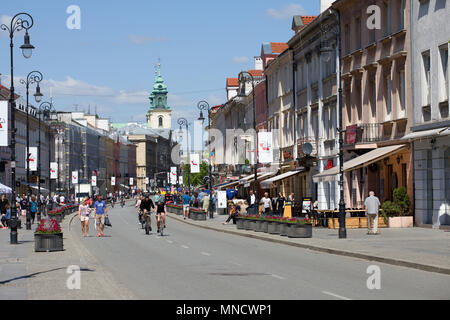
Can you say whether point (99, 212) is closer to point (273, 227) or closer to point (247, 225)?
point (247, 225)

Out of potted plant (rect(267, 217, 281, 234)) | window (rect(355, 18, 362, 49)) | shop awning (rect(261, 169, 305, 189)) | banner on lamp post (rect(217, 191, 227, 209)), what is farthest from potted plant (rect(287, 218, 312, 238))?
banner on lamp post (rect(217, 191, 227, 209))

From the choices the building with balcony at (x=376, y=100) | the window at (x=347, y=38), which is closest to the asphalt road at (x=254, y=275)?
the building with balcony at (x=376, y=100)

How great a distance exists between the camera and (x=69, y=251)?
88.6ft

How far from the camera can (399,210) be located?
37094 millimetres

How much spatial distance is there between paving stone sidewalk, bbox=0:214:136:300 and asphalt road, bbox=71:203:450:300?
1.36 feet

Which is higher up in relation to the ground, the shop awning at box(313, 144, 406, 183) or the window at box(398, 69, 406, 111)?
the window at box(398, 69, 406, 111)

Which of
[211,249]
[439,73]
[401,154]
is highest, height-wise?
[439,73]

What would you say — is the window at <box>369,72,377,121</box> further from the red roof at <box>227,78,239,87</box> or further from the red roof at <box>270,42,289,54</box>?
the red roof at <box>227,78,239,87</box>

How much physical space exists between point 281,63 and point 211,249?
38146mm

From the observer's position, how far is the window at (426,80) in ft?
115

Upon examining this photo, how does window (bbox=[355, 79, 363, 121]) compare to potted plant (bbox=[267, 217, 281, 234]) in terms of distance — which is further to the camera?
window (bbox=[355, 79, 363, 121])

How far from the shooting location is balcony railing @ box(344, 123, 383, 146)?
4022 cm

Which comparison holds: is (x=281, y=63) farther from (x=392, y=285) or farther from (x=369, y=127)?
(x=392, y=285)
